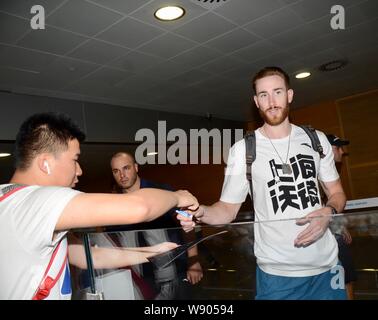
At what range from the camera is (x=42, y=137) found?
45.6 inches

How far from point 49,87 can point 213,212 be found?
3.83 m

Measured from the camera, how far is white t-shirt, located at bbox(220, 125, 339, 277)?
1225mm

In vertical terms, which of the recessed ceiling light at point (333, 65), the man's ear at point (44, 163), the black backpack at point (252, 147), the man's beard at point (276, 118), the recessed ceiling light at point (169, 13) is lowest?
the man's ear at point (44, 163)

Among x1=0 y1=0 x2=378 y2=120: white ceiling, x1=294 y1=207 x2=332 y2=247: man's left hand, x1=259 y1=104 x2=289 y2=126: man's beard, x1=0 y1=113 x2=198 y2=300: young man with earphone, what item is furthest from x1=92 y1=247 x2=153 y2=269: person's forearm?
x1=0 y1=0 x2=378 y2=120: white ceiling

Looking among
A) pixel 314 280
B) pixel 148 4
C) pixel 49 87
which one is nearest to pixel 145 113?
pixel 49 87

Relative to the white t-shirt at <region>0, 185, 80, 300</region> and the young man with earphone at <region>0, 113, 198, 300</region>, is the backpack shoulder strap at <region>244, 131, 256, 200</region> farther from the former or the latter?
the white t-shirt at <region>0, 185, 80, 300</region>

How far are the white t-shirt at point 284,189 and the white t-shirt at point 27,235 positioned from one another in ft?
2.26

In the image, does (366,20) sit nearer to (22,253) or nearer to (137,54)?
(137,54)

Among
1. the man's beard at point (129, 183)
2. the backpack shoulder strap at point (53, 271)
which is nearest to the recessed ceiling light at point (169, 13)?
the man's beard at point (129, 183)

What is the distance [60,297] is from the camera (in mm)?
1021

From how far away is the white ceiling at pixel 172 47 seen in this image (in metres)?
3.13

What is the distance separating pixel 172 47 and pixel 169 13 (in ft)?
2.37

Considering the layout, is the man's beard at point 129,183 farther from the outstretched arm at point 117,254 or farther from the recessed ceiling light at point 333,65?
the recessed ceiling light at point 333,65

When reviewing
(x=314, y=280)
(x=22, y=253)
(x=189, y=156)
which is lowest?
(x=314, y=280)
